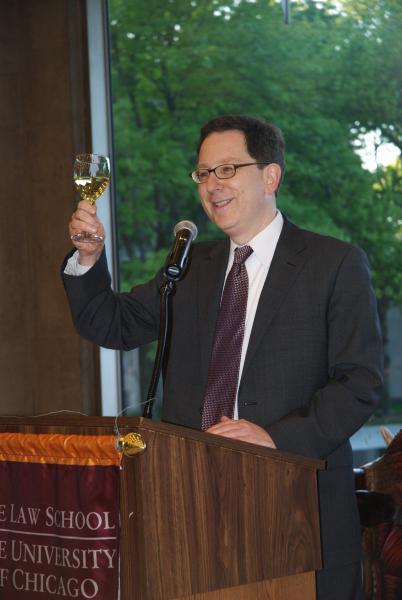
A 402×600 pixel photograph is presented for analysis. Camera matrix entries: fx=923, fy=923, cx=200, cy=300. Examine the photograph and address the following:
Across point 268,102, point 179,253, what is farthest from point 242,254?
point 268,102

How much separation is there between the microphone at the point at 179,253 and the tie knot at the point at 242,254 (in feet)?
1.19

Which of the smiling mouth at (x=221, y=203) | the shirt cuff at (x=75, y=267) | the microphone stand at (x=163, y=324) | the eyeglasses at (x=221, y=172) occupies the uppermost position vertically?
the eyeglasses at (x=221, y=172)

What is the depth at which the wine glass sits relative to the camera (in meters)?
2.24

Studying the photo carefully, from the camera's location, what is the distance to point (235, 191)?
249cm

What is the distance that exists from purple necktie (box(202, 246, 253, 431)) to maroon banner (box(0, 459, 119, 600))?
585 mm

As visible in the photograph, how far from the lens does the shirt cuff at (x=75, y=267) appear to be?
8.19ft

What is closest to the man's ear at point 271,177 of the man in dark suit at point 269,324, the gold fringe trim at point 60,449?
the man in dark suit at point 269,324

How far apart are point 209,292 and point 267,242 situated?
211 mm

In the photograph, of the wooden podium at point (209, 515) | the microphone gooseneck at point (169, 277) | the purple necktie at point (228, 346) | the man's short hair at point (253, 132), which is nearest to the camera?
the wooden podium at point (209, 515)

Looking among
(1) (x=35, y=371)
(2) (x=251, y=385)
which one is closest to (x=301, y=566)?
(2) (x=251, y=385)

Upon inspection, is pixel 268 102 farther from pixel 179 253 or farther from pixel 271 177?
pixel 179 253

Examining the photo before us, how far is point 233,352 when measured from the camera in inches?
93.3

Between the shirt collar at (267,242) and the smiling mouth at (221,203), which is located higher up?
the smiling mouth at (221,203)

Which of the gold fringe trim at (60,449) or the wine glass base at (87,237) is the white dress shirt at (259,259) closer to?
the wine glass base at (87,237)
